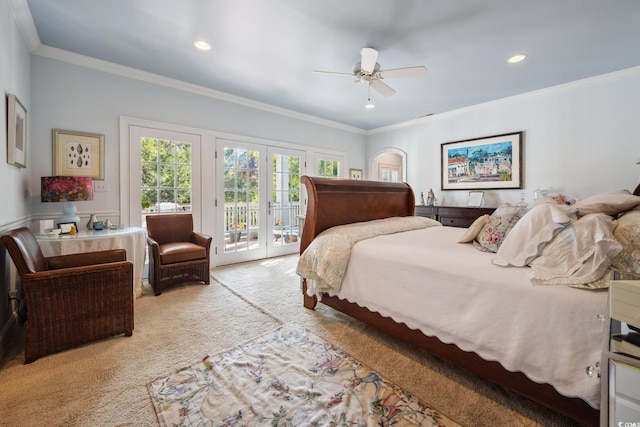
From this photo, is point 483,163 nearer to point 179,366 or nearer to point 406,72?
point 406,72

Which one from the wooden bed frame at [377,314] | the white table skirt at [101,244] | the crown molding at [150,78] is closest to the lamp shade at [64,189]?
the white table skirt at [101,244]

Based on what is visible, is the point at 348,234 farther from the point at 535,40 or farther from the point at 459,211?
the point at 459,211

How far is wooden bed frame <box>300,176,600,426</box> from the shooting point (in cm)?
123

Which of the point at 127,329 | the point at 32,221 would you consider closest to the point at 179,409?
the point at 127,329

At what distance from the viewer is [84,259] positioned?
87.7 inches

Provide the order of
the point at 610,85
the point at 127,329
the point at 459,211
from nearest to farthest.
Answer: the point at 127,329, the point at 610,85, the point at 459,211

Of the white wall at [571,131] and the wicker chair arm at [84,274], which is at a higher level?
the white wall at [571,131]

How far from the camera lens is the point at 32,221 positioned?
2.83m

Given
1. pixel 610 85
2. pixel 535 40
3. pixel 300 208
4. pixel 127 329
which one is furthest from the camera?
pixel 300 208

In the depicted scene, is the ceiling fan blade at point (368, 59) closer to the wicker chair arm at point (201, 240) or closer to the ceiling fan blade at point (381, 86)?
the ceiling fan blade at point (381, 86)

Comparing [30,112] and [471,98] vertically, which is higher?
[471,98]

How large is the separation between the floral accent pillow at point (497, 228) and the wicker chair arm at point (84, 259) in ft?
9.64

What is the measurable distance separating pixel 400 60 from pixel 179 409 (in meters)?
3.67

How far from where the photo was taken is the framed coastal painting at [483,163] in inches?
168
